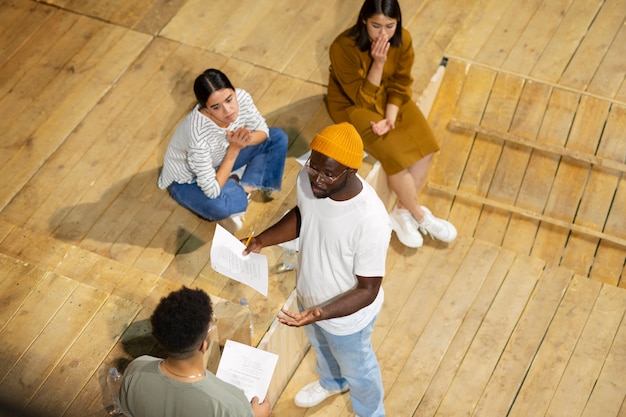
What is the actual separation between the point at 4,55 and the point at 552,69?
10.8ft

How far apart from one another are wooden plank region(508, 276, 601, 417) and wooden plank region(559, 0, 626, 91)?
1.27 meters

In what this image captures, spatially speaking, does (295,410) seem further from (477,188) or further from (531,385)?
(477,188)

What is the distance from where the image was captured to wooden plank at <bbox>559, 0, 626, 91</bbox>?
4.78m

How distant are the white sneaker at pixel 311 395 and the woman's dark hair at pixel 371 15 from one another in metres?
1.69

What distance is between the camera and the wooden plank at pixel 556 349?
3824 millimetres

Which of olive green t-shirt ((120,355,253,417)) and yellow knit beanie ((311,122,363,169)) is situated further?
yellow knit beanie ((311,122,363,169))

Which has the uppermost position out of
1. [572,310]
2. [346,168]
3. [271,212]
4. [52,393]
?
[346,168]

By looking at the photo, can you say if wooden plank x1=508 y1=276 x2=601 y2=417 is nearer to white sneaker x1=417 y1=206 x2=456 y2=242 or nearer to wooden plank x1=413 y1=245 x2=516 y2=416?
wooden plank x1=413 y1=245 x2=516 y2=416

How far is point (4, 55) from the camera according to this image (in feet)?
15.4

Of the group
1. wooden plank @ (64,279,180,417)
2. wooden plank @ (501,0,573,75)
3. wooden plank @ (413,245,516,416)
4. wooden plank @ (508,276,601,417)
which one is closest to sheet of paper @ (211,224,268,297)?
wooden plank @ (64,279,180,417)

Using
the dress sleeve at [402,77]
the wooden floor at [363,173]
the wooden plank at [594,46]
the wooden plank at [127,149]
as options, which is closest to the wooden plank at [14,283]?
the wooden floor at [363,173]

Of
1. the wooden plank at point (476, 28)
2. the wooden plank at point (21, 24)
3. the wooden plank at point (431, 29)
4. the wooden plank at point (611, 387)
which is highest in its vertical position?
the wooden plank at point (21, 24)

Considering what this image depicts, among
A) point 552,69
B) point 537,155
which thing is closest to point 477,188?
point 537,155

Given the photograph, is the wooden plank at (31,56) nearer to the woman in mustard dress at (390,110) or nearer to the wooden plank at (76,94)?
the wooden plank at (76,94)
